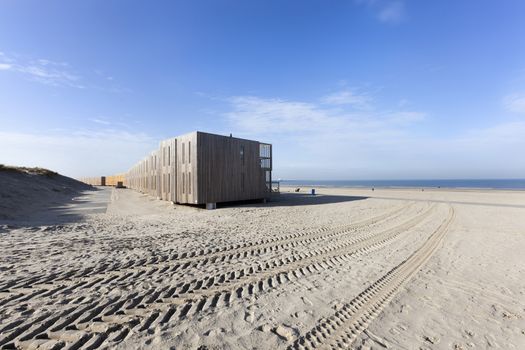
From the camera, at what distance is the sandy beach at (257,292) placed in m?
3.28

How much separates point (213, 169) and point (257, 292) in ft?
46.3

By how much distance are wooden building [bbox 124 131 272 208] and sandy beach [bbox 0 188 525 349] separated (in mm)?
9031

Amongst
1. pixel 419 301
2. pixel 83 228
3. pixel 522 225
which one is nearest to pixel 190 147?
→ pixel 83 228

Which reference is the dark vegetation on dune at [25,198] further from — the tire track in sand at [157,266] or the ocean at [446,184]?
the ocean at [446,184]

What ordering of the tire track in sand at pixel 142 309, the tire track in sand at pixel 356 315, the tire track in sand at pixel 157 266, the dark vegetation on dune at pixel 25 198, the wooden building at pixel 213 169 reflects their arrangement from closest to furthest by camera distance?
the tire track in sand at pixel 142 309 < the tire track in sand at pixel 356 315 < the tire track in sand at pixel 157 266 < the dark vegetation on dune at pixel 25 198 < the wooden building at pixel 213 169

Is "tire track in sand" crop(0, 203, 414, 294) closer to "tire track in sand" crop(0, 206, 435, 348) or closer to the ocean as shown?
"tire track in sand" crop(0, 206, 435, 348)

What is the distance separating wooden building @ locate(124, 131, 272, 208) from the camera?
17.4 metres

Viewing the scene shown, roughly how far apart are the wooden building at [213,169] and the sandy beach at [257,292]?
29.6 feet

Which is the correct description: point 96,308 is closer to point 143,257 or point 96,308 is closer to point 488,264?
point 143,257

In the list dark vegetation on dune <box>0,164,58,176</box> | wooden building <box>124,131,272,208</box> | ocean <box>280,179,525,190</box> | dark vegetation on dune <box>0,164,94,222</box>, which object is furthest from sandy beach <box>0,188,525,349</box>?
Result: ocean <box>280,179,525,190</box>

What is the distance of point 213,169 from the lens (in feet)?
59.1

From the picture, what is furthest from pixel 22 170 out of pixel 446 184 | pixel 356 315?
pixel 446 184

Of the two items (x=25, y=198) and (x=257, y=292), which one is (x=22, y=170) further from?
(x=257, y=292)

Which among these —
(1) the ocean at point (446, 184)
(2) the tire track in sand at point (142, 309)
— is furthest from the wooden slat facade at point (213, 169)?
(1) the ocean at point (446, 184)
